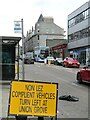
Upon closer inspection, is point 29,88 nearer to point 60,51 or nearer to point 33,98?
point 33,98

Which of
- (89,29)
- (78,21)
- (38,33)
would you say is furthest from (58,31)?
(89,29)

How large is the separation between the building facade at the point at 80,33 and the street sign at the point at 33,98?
5144 cm

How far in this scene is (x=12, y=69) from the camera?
19.0 metres

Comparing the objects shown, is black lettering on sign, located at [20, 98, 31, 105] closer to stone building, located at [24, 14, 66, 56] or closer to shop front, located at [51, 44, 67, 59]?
shop front, located at [51, 44, 67, 59]

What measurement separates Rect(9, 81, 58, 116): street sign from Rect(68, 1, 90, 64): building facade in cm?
5144

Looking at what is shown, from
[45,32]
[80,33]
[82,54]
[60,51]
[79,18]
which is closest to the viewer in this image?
[82,54]

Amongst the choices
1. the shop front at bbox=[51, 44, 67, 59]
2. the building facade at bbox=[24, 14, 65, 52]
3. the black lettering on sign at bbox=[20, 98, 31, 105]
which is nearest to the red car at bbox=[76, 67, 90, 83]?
the black lettering on sign at bbox=[20, 98, 31, 105]

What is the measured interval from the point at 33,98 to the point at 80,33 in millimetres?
59330

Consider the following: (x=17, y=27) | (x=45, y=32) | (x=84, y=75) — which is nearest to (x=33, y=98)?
(x=17, y=27)

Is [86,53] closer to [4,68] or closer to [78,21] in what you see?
[78,21]

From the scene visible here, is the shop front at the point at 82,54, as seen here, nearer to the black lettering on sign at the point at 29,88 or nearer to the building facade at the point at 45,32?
the black lettering on sign at the point at 29,88

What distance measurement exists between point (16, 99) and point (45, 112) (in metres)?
0.71

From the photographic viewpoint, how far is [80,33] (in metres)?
66.1

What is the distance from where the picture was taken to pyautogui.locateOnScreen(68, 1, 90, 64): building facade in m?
60.6
